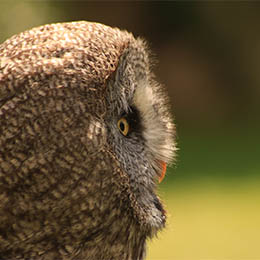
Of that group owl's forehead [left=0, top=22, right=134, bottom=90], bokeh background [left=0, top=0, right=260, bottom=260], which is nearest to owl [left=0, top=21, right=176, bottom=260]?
owl's forehead [left=0, top=22, right=134, bottom=90]

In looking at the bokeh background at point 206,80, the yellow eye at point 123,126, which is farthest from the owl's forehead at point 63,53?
the bokeh background at point 206,80

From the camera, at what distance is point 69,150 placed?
166cm

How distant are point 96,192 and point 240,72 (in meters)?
7.84

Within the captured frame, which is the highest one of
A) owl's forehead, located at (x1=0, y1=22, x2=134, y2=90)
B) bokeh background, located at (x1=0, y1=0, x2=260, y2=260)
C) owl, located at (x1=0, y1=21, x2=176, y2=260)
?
bokeh background, located at (x1=0, y1=0, x2=260, y2=260)

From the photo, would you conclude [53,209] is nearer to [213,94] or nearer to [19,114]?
[19,114]

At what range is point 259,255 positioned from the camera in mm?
5801

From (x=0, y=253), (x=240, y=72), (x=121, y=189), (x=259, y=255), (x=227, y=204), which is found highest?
(x=240, y=72)

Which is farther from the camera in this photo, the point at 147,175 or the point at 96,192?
the point at 147,175

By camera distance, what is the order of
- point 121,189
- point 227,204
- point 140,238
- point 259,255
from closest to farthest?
point 121,189 → point 140,238 → point 259,255 → point 227,204

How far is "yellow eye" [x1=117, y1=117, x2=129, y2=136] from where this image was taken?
1.88 metres

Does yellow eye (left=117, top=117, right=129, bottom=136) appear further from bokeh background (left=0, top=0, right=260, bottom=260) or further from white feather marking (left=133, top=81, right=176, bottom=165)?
bokeh background (left=0, top=0, right=260, bottom=260)

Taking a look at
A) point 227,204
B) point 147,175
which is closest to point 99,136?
point 147,175

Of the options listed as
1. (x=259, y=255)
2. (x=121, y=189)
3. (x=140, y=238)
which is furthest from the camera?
(x=259, y=255)

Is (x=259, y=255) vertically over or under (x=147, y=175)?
over
